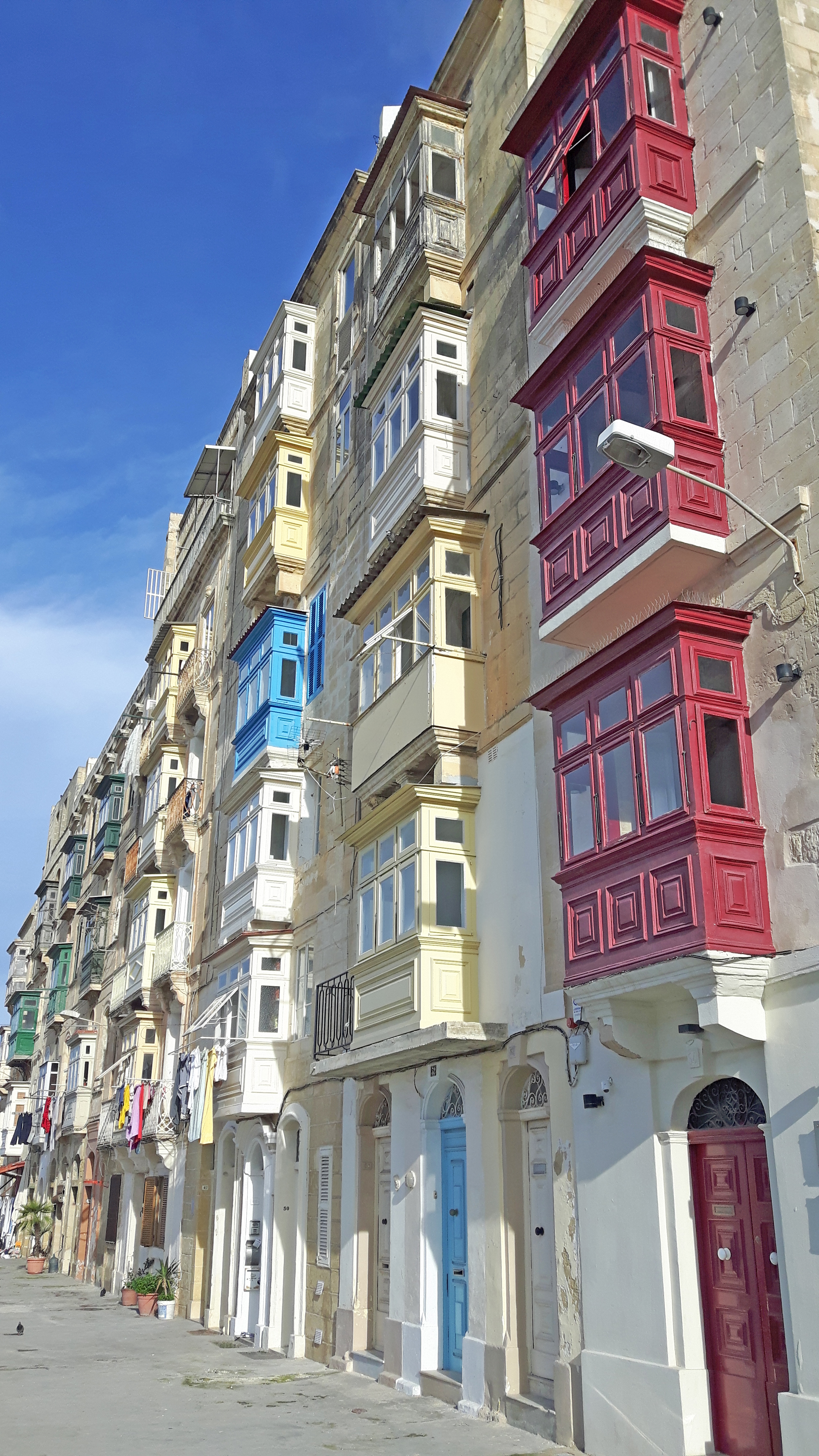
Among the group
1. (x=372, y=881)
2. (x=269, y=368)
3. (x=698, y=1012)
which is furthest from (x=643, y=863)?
(x=269, y=368)

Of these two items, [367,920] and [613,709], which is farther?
[367,920]

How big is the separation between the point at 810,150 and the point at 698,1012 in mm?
7698

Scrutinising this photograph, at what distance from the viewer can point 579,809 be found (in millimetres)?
11492

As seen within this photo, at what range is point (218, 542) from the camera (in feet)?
104

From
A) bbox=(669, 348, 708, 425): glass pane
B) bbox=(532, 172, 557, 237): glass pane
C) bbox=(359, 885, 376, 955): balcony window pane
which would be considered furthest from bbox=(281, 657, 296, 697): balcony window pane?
bbox=(669, 348, 708, 425): glass pane

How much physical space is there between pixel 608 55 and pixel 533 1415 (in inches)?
561

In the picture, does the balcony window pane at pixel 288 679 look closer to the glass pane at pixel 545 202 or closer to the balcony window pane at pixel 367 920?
the balcony window pane at pixel 367 920

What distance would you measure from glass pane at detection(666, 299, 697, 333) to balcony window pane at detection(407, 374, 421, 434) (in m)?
6.34

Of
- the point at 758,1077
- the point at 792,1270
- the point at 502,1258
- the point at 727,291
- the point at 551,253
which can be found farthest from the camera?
the point at 551,253

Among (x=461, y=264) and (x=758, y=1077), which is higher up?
(x=461, y=264)

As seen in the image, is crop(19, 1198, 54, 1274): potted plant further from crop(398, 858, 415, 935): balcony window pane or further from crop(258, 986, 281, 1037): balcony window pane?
crop(398, 858, 415, 935): balcony window pane

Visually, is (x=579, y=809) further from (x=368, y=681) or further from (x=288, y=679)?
(x=288, y=679)

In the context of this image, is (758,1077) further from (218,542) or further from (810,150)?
(218,542)

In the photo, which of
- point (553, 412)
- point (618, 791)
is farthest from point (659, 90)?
point (618, 791)
